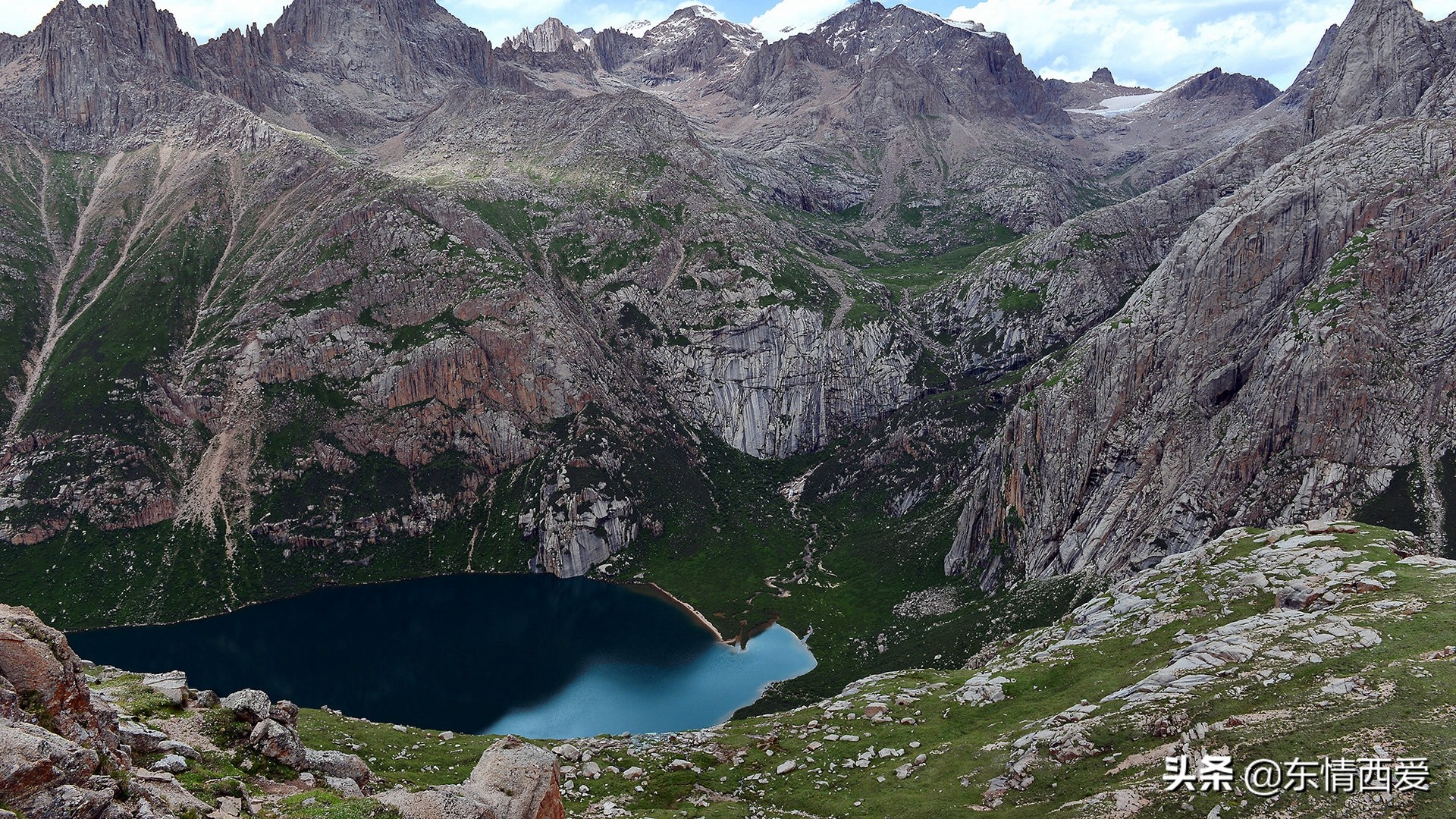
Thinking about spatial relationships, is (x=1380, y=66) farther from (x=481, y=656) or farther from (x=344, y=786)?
(x=344, y=786)

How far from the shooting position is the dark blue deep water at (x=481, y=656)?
113m

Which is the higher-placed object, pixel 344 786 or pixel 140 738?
pixel 140 738

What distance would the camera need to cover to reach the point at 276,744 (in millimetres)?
36156

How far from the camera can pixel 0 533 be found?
15462 cm

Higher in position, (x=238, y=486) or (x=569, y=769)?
(x=238, y=486)

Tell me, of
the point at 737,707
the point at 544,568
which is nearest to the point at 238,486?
the point at 544,568

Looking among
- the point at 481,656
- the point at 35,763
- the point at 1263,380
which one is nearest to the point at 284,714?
the point at 35,763

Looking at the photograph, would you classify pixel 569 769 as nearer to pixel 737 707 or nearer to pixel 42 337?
pixel 737 707

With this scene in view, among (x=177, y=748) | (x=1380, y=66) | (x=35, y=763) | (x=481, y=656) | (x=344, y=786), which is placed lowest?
(x=481, y=656)

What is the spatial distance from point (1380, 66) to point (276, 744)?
722 ft

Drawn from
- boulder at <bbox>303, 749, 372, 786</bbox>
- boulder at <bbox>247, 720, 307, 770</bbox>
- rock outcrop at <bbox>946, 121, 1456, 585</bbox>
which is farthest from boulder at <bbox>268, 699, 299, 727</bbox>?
rock outcrop at <bbox>946, 121, 1456, 585</bbox>

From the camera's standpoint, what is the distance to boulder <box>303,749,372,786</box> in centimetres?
3750

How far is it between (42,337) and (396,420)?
93146 millimetres

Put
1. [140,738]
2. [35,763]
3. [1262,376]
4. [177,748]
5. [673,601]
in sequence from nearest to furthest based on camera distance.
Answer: [35,763], [140,738], [177,748], [1262,376], [673,601]
